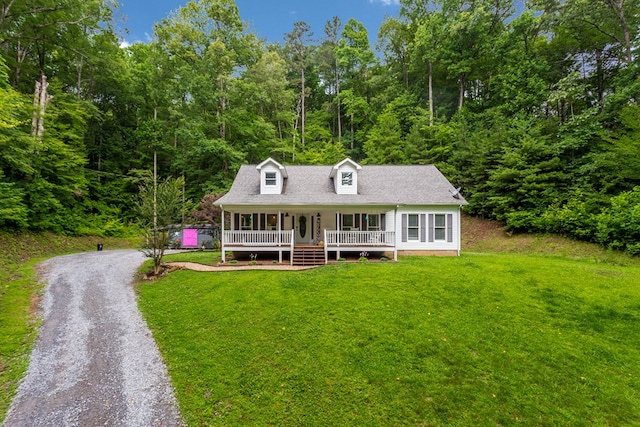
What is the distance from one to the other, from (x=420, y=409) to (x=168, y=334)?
250 inches

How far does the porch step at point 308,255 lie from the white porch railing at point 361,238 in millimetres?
742

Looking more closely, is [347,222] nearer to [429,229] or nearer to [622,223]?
[429,229]

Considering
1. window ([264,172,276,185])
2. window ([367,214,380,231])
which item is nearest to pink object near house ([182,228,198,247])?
window ([264,172,276,185])

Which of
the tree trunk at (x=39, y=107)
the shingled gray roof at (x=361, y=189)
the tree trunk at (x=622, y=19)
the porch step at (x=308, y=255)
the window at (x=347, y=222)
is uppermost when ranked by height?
the tree trunk at (x=622, y=19)

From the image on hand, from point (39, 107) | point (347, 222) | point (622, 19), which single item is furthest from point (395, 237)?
point (39, 107)

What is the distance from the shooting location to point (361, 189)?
16.8m

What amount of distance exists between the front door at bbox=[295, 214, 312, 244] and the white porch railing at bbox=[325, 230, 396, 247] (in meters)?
2.39

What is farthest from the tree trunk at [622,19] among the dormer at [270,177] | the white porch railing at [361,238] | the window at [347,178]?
the dormer at [270,177]

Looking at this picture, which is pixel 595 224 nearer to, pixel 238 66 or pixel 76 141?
pixel 238 66

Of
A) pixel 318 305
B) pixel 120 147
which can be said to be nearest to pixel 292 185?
pixel 318 305

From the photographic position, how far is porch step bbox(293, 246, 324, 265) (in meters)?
14.2

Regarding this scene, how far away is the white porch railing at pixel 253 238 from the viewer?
14.3 metres

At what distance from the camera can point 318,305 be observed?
8.34 m

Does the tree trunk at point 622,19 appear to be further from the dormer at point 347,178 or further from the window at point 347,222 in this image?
the window at point 347,222
